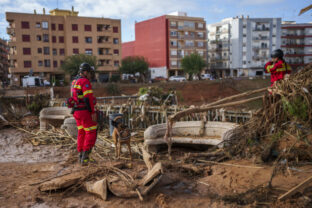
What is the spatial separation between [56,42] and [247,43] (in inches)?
1821

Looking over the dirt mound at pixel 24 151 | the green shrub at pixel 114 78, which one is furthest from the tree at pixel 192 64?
the dirt mound at pixel 24 151

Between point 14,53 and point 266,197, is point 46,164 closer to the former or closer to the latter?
point 266,197

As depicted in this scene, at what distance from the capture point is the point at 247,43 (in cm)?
7306

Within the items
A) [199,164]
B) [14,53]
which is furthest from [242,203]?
[14,53]

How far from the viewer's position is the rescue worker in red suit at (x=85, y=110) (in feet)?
20.6

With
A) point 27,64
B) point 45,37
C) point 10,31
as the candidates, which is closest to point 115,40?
point 45,37

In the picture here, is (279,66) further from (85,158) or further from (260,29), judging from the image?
(260,29)

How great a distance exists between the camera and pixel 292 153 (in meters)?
4.77

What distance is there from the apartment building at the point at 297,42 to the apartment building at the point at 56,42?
47.4 metres

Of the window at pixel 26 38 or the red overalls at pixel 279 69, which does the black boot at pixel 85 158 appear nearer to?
the red overalls at pixel 279 69

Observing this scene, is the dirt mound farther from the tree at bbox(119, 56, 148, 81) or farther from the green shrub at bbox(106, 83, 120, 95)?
the tree at bbox(119, 56, 148, 81)

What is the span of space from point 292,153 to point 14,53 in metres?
53.2

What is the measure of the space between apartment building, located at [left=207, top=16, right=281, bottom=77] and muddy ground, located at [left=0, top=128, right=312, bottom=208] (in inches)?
2795

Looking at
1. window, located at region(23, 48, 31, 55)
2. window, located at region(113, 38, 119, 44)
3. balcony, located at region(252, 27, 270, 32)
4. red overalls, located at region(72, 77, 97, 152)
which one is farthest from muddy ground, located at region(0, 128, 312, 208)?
balcony, located at region(252, 27, 270, 32)
